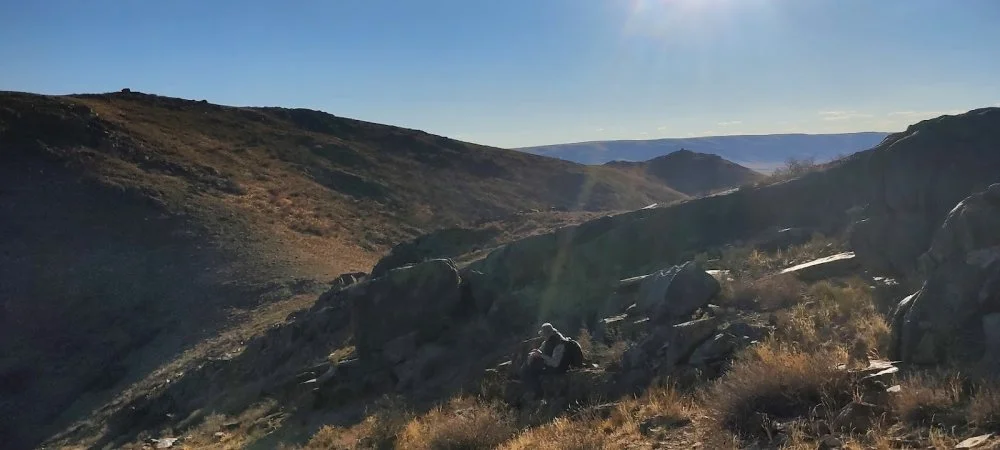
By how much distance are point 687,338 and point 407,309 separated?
25.5 feet

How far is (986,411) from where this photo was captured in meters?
5.39

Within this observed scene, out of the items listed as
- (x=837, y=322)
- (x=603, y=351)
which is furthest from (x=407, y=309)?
(x=837, y=322)

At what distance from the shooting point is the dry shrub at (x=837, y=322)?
7973 millimetres

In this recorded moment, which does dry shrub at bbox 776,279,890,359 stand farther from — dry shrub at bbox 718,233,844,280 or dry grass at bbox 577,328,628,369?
dry grass at bbox 577,328,628,369

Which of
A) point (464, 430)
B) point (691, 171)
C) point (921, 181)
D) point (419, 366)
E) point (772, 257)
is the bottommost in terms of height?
point (419, 366)

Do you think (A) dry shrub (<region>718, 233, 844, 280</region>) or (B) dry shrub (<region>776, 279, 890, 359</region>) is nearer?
(B) dry shrub (<region>776, 279, 890, 359</region>)

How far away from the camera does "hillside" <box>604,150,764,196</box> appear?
9931cm

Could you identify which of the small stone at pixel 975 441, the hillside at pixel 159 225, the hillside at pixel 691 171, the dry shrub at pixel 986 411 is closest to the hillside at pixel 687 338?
the dry shrub at pixel 986 411

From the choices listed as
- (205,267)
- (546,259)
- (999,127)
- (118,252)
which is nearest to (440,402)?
(546,259)

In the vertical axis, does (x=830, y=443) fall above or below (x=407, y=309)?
above

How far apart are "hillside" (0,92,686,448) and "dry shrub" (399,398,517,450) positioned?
17.3 metres

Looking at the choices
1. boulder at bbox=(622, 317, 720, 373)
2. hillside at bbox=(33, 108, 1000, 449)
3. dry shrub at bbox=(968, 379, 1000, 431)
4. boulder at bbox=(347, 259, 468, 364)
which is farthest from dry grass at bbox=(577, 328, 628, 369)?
dry shrub at bbox=(968, 379, 1000, 431)

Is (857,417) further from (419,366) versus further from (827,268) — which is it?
(419,366)

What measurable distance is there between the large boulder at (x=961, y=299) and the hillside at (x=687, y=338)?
0.02 metres
